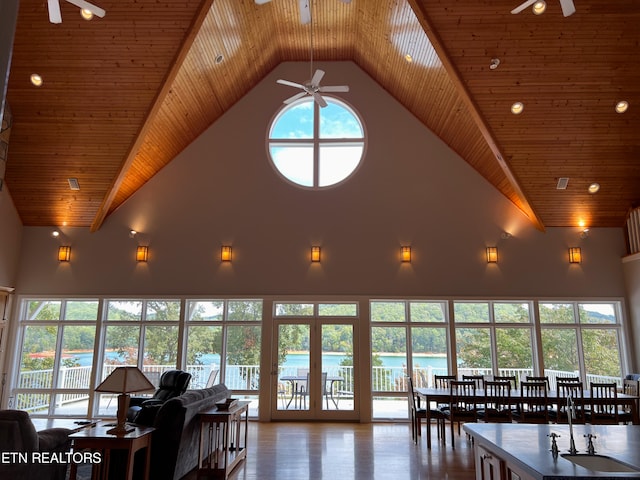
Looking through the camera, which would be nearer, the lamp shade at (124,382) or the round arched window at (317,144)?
the lamp shade at (124,382)

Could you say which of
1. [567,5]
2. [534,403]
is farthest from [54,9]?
[534,403]

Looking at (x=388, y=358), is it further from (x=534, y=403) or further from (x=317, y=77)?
(x=317, y=77)

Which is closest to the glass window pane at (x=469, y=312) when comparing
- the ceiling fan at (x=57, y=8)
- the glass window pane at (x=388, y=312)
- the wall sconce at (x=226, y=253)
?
the glass window pane at (x=388, y=312)

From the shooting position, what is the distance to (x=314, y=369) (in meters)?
8.05

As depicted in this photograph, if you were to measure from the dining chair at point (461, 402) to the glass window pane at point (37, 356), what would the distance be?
6734 mm

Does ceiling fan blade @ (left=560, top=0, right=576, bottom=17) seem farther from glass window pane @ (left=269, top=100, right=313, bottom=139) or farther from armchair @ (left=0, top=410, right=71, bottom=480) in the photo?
armchair @ (left=0, top=410, right=71, bottom=480)

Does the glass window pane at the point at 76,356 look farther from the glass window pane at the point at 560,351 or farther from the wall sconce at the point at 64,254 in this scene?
the glass window pane at the point at 560,351

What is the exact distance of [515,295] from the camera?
8.13 meters

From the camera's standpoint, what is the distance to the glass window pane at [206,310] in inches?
327

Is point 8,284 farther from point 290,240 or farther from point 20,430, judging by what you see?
point 20,430

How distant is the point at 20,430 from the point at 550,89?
23.8ft

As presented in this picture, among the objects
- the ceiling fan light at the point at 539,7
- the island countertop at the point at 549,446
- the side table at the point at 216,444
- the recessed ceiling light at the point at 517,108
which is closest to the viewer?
the island countertop at the point at 549,446

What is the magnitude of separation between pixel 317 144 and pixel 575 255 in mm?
5085

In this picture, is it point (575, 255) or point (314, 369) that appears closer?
point (314, 369)
